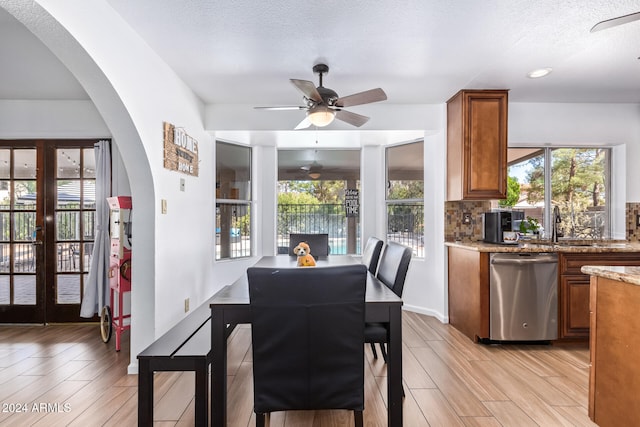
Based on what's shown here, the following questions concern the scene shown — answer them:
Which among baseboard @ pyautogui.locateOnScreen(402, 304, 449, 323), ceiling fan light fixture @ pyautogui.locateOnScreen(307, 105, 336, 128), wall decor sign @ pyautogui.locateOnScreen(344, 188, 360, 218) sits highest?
ceiling fan light fixture @ pyautogui.locateOnScreen(307, 105, 336, 128)

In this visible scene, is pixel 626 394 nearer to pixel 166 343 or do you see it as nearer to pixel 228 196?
pixel 166 343

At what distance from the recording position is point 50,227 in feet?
11.8

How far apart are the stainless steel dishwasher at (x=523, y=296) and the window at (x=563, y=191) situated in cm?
107

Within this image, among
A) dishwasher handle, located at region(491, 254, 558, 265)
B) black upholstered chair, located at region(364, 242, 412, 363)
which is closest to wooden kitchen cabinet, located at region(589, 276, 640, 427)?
black upholstered chair, located at region(364, 242, 412, 363)

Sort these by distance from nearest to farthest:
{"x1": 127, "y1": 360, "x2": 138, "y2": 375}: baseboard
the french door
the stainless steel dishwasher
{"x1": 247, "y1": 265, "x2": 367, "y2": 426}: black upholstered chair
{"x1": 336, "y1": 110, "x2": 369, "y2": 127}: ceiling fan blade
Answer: {"x1": 247, "y1": 265, "x2": 367, "y2": 426}: black upholstered chair < {"x1": 127, "y1": 360, "x2": 138, "y2": 375}: baseboard < {"x1": 336, "y1": 110, "x2": 369, "y2": 127}: ceiling fan blade < the stainless steel dishwasher < the french door

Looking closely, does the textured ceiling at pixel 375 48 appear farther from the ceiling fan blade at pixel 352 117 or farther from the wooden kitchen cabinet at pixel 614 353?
the wooden kitchen cabinet at pixel 614 353

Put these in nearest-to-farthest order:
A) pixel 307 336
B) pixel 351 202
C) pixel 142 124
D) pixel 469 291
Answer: pixel 307 336 < pixel 142 124 < pixel 469 291 < pixel 351 202

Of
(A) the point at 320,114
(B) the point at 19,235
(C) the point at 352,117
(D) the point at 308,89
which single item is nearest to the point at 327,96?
(A) the point at 320,114

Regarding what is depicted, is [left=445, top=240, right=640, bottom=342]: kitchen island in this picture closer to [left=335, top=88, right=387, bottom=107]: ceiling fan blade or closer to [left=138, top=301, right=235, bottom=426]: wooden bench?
[left=335, top=88, right=387, bottom=107]: ceiling fan blade

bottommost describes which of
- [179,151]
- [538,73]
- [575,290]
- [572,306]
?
[572,306]

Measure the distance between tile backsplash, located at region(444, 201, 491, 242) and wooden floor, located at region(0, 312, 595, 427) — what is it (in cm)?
112

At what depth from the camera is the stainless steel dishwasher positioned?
2.99 metres

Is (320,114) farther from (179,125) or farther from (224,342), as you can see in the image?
(224,342)

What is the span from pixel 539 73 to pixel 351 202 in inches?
102
